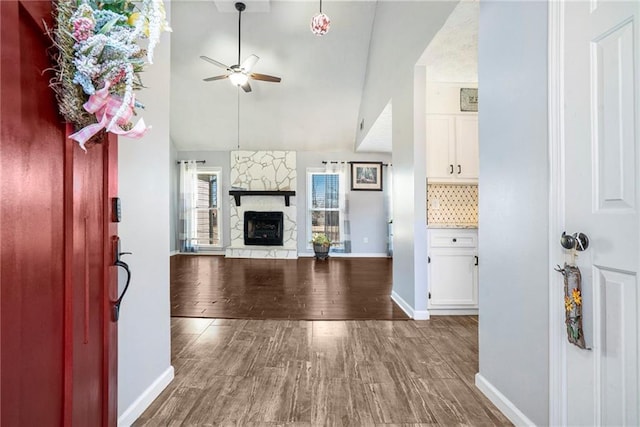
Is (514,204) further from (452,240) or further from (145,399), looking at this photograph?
(145,399)

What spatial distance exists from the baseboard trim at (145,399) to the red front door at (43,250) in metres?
0.41

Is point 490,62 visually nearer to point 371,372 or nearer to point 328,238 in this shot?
point 371,372

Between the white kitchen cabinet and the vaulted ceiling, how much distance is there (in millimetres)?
1360

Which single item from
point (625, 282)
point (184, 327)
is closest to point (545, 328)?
point (625, 282)

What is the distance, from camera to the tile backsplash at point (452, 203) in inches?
142

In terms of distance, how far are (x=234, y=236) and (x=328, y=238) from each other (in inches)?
89.4

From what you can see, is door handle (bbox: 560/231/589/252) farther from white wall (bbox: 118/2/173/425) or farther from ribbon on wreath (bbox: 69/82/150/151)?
white wall (bbox: 118/2/173/425)

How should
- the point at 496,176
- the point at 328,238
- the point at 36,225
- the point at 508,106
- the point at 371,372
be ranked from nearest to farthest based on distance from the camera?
the point at 36,225
the point at 508,106
the point at 496,176
the point at 371,372
the point at 328,238

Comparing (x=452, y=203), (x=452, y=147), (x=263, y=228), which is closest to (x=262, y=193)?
(x=263, y=228)

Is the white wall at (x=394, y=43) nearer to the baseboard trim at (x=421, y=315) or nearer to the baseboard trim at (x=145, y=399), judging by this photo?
the baseboard trim at (x=421, y=315)

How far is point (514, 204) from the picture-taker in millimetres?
1558

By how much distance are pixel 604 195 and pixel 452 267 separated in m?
2.08

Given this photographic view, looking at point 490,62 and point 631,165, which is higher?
point 490,62

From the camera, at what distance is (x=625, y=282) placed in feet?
3.39
